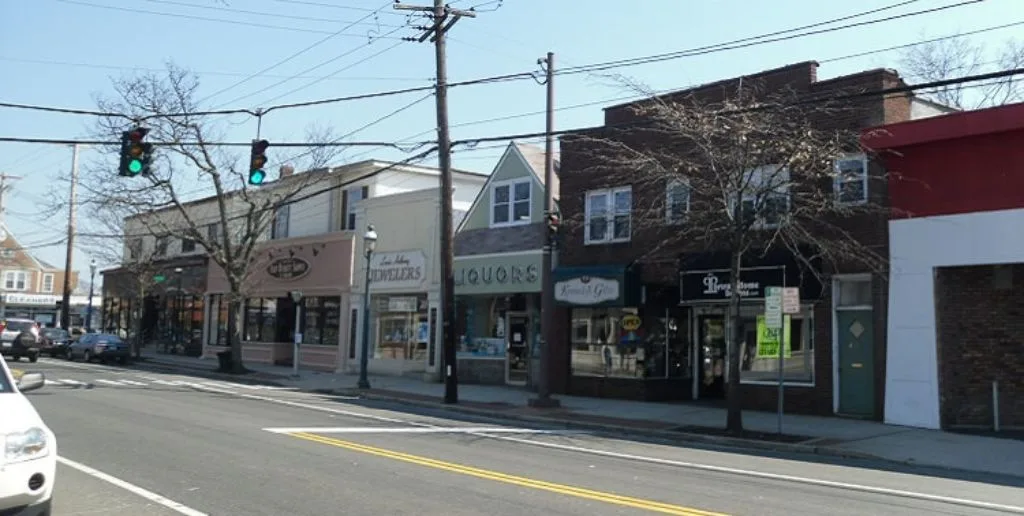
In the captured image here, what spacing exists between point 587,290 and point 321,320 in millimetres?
16103

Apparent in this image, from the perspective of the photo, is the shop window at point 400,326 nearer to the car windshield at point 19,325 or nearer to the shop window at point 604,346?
the shop window at point 604,346

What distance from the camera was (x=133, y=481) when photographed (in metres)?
9.33

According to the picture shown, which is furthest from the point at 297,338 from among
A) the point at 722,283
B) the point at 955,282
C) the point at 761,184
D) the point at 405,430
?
the point at 955,282

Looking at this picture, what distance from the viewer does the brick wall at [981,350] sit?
16.5 m

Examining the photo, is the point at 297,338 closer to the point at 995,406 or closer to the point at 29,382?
the point at 995,406

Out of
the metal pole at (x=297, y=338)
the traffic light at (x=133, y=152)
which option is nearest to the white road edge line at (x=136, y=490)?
the traffic light at (x=133, y=152)

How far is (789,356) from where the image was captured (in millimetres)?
18875

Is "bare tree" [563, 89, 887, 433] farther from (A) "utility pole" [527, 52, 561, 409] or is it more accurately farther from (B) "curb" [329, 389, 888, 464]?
(A) "utility pole" [527, 52, 561, 409]

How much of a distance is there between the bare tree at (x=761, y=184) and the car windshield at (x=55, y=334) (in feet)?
113

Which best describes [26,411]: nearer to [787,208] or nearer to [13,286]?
[787,208]

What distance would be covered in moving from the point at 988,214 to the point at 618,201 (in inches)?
358

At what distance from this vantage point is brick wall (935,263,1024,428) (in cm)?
1645

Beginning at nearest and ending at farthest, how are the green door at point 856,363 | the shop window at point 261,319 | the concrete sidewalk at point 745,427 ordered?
the concrete sidewalk at point 745,427, the green door at point 856,363, the shop window at point 261,319

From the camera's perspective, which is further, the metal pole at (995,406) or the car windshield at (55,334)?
the car windshield at (55,334)
